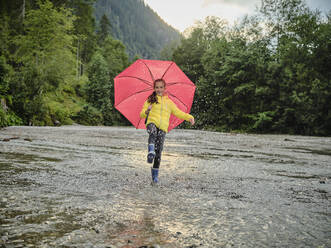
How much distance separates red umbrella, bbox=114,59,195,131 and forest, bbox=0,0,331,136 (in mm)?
15309

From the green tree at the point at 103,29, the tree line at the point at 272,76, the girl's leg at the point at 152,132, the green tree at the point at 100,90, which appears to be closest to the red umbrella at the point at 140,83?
the girl's leg at the point at 152,132

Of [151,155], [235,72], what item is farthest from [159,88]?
[235,72]

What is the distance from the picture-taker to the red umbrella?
635 centimetres

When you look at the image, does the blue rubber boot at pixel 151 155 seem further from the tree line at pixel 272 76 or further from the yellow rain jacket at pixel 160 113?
the tree line at pixel 272 76

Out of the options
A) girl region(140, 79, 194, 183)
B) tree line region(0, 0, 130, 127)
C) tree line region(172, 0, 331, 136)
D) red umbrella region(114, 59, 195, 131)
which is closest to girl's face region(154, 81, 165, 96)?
girl region(140, 79, 194, 183)

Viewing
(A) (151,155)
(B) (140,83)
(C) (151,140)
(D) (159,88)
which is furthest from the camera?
(B) (140,83)

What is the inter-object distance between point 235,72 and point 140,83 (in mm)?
34058

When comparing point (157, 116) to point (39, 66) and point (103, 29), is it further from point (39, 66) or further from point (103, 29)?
point (103, 29)

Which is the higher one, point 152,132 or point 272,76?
point 272,76

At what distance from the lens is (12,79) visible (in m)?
24.0

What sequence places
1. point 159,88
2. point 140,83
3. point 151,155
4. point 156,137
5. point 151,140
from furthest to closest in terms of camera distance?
1. point 140,83
2. point 159,88
3. point 156,137
4. point 151,140
5. point 151,155

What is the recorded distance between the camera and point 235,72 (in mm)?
38844

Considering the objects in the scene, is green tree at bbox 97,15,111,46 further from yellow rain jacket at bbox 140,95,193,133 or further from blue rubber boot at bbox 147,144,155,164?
blue rubber boot at bbox 147,144,155,164

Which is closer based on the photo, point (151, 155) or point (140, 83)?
point (151, 155)
